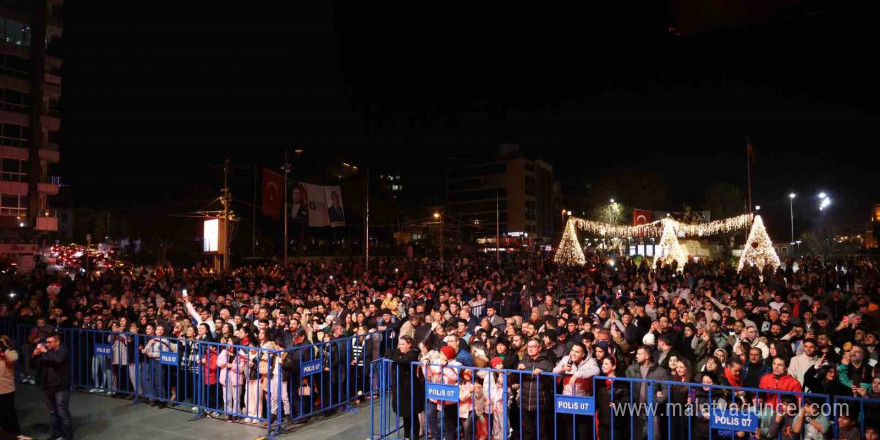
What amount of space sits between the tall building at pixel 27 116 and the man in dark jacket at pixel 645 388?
1746 inches

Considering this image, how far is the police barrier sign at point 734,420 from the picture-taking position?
5234 mm

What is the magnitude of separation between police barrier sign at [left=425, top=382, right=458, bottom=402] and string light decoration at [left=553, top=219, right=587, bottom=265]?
25.7 metres

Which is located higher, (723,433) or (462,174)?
(462,174)

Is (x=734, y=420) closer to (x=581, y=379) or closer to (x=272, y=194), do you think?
(x=581, y=379)

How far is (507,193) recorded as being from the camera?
93.8m

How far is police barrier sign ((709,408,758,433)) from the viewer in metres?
5.23

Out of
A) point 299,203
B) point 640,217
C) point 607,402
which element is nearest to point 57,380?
point 607,402

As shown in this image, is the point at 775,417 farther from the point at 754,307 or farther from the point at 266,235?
the point at 266,235

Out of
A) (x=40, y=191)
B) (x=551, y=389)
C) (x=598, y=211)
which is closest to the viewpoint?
(x=551, y=389)

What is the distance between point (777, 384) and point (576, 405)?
2.14 m

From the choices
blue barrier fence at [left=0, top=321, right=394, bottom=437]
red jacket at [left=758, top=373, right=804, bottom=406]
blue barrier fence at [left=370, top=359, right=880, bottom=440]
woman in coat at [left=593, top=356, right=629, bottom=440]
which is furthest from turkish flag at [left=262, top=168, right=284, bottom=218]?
red jacket at [left=758, top=373, right=804, bottom=406]

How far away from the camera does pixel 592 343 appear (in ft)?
24.9

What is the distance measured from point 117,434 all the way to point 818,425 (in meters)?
8.69

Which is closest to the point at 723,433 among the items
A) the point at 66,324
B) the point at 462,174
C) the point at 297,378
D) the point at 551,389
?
the point at 551,389
